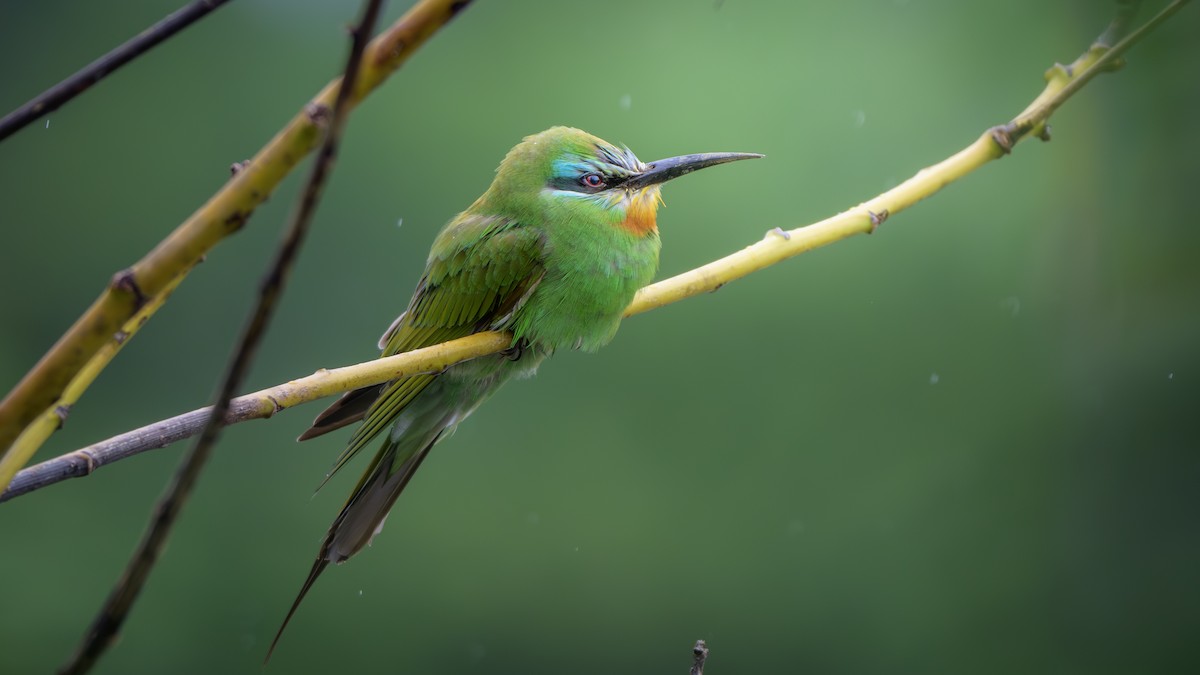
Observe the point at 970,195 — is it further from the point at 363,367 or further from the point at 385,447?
→ the point at 363,367

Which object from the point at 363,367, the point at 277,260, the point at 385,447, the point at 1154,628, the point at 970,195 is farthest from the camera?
the point at 1154,628

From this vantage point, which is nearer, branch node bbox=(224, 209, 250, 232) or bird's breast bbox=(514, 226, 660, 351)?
branch node bbox=(224, 209, 250, 232)

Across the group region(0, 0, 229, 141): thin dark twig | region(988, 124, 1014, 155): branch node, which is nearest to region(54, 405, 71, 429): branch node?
region(0, 0, 229, 141): thin dark twig

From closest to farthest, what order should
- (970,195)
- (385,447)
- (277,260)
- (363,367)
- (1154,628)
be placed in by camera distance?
(277,260)
(363,367)
(385,447)
(970,195)
(1154,628)

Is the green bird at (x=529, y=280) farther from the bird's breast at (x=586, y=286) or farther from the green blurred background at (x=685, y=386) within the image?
the green blurred background at (x=685, y=386)

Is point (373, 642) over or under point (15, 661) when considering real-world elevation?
over

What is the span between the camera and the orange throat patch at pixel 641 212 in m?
2.21

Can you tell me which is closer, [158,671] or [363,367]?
[363,367]

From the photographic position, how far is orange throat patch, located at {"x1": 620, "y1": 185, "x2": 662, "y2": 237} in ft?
7.25

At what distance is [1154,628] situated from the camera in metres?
5.39

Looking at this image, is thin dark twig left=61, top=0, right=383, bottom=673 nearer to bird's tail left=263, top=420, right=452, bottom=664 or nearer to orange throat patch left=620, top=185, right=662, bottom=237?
bird's tail left=263, top=420, right=452, bottom=664

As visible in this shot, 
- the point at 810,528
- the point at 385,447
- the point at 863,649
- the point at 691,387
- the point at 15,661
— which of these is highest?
the point at 691,387

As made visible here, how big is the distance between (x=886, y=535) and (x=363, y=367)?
4.25 meters

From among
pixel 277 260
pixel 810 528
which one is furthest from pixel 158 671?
pixel 277 260
